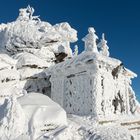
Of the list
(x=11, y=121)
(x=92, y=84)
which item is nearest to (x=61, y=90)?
(x=92, y=84)

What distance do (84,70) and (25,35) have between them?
12.1 meters

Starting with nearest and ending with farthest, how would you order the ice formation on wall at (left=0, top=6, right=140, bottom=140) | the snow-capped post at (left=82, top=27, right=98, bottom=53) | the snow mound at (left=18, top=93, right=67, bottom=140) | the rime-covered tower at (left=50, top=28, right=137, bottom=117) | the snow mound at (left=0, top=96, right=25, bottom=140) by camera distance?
1. the snow mound at (left=0, top=96, right=25, bottom=140)
2. the snow mound at (left=18, top=93, right=67, bottom=140)
3. the ice formation on wall at (left=0, top=6, right=140, bottom=140)
4. the rime-covered tower at (left=50, top=28, right=137, bottom=117)
5. the snow-capped post at (left=82, top=27, right=98, bottom=53)

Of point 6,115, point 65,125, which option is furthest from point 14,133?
point 65,125

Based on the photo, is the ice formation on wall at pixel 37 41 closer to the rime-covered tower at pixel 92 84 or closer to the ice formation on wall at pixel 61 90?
the ice formation on wall at pixel 61 90

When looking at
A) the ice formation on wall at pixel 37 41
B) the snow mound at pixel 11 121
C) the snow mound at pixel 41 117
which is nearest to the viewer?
the snow mound at pixel 11 121

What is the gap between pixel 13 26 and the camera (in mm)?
31047

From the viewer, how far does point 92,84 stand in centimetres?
1873

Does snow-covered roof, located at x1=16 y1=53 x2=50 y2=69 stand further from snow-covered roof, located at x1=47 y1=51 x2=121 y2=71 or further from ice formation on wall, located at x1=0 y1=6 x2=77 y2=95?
snow-covered roof, located at x1=47 y1=51 x2=121 y2=71

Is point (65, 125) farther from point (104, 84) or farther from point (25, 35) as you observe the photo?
point (25, 35)

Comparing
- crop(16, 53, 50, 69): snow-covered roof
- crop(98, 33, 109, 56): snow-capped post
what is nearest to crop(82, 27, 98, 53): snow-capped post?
crop(98, 33, 109, 56): snow-capped post

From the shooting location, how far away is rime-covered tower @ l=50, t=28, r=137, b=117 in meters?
18.6

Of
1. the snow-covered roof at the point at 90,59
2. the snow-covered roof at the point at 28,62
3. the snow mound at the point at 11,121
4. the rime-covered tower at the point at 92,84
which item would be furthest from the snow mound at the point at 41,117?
the snow-covered roof at the point at 28,62

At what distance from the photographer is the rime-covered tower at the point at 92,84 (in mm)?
18594

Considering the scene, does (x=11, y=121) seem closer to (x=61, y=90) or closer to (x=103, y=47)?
(x=61, y=90)
